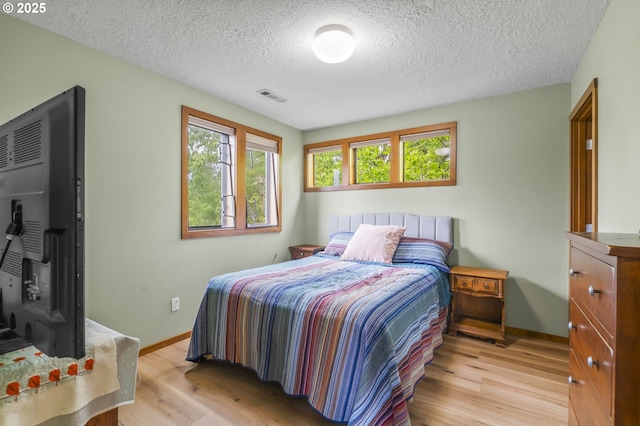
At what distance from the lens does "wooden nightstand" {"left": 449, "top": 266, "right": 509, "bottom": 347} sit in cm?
281

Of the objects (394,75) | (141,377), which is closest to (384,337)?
(141,377)

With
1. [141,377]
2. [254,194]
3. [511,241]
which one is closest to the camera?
[141,377]

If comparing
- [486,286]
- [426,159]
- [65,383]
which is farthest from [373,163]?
[65,383]

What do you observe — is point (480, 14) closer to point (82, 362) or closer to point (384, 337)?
point (384, 337)

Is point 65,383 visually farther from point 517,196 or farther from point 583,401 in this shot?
point 517,196

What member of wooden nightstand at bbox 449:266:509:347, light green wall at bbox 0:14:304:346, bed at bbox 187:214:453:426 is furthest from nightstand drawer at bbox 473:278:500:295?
light green wall at bbox 0:14:304:346

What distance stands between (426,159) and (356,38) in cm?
194

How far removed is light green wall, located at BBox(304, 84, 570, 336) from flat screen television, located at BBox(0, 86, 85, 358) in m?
3.44

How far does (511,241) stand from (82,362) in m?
3.51

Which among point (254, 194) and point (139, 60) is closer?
point (139, 60)

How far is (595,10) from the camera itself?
1.82m

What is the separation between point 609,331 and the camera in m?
0.85

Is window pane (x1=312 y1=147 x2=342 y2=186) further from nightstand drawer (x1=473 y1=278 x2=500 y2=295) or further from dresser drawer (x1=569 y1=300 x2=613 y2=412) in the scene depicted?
dresser drawer (x1=569 y1=300 x2=613 y2=412)

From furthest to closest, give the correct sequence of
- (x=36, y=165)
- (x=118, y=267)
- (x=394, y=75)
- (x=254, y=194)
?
(x=254, y=194) → (x=394, y=75) → (x=118, y=267) → (x=36, y=165)
